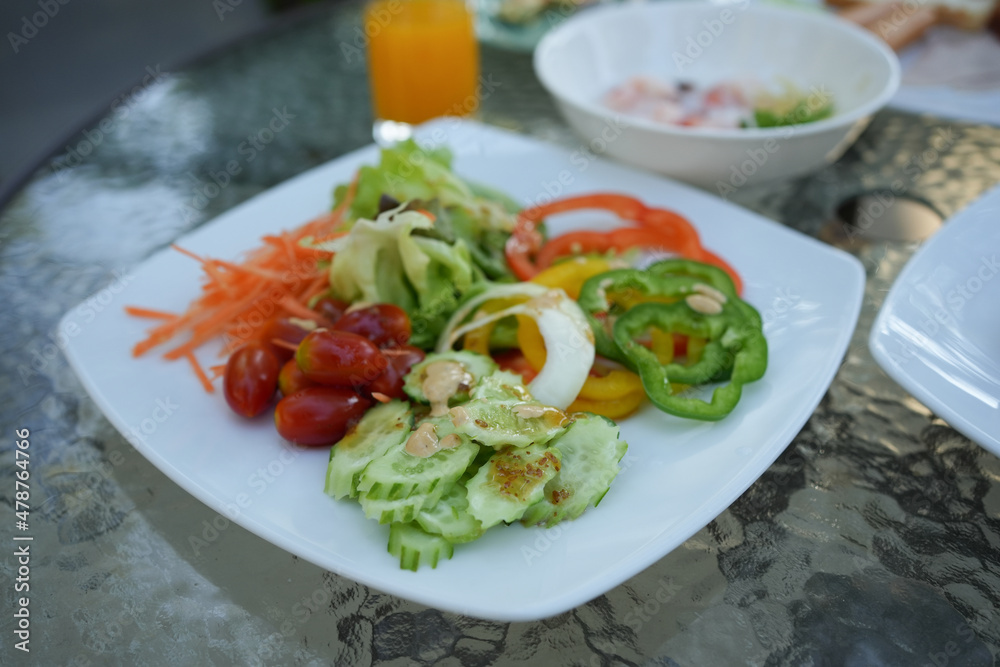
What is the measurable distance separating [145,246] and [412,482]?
1.42 meters

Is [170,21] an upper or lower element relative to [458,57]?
lower

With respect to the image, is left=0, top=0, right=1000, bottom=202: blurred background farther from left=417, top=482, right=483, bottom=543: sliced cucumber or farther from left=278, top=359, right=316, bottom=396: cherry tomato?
left=417, top=482, right=483, bottom=543: sliced cucumber

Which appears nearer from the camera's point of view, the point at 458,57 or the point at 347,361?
the point at 347,361

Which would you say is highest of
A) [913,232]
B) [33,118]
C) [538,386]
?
[538,386]

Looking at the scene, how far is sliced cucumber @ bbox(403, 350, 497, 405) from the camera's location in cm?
137

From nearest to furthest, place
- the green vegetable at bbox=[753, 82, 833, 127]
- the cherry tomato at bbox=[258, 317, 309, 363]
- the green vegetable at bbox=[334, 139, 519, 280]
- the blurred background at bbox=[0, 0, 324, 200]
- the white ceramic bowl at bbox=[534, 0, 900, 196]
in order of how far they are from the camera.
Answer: the cherry tomato at bbox=[258, 317, 309, 363] → the green vegetable at bbox=[334, 139, 519, 280] → the white ceramic bowl at bbox=[534, 0, 900, 196] → the green vegetable at bbox=[753, 82, 833, 127] → the blurred background at bbox=[0, 0, 324, 200]

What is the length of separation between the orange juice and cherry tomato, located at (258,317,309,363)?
132 centimetres

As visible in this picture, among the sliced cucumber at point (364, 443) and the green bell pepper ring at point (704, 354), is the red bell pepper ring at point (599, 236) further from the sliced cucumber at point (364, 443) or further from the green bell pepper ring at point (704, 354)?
the sliced cucumber at point (364, 443)

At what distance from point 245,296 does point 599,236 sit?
86cm

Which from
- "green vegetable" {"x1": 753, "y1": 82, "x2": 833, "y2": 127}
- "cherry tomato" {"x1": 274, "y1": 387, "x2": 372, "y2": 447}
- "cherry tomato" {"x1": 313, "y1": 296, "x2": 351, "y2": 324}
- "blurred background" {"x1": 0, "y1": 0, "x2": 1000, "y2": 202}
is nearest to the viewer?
"cherry tomato" {"x1": 274, "y1": 387, "x2": 372, "y2": 447}

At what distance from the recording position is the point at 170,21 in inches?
211

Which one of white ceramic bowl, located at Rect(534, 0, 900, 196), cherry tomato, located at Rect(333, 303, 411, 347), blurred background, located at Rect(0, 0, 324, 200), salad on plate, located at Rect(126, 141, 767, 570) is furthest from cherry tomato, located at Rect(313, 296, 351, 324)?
blurred background, located at Rect(0, 0, 324, 200)

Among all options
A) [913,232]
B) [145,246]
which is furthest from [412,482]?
[913,232]

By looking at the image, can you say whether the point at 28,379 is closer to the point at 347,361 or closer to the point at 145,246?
the point at 145,246
